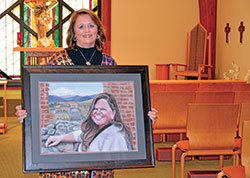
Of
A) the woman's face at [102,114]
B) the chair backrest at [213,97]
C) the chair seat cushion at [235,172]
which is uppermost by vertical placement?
the woman's face at [102,114]

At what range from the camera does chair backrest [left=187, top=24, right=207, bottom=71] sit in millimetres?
9133

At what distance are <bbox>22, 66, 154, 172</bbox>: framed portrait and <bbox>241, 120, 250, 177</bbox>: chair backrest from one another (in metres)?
0.89

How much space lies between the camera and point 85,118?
187cm

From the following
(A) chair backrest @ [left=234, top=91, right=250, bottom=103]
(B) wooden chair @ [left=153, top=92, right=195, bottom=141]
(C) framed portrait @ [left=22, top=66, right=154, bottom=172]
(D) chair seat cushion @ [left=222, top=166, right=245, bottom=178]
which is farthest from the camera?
(A) chair backrest @ [left=234, top=91, right=250, bottom=103]

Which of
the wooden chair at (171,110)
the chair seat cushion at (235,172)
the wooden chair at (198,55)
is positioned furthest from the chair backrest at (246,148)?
the wooden chair at (198,55)

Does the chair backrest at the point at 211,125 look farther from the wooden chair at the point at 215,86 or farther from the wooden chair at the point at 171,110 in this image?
the wooden chair at the point at 215,86

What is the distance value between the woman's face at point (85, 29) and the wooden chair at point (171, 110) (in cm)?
190

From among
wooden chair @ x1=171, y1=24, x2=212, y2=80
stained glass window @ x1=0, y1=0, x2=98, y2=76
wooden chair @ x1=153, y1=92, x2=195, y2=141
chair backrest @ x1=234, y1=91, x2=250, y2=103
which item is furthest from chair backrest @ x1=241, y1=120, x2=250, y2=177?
stained glass window @ x1=0, y1=0, x2=98, y2=76

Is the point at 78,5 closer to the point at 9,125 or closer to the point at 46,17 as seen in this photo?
the point at 46,17

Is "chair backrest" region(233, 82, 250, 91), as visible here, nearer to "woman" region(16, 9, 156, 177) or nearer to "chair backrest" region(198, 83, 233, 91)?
"chair backrest" region(198, 83, 233, 91)

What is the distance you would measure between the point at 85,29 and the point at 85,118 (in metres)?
0.56

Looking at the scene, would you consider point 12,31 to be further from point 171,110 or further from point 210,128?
point 210,128

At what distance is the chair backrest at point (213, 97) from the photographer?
4.21 m

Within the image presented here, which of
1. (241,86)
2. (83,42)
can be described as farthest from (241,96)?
(83,42)
